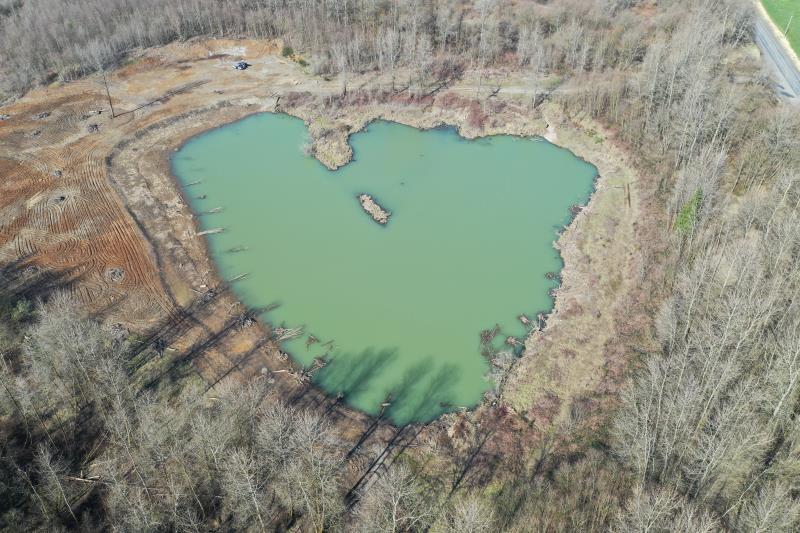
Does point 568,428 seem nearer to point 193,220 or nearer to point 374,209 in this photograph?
point 374,209

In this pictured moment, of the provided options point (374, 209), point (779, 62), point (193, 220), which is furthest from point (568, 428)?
point (779, 62)

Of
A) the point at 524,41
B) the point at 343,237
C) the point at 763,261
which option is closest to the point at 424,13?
the point at 524,41

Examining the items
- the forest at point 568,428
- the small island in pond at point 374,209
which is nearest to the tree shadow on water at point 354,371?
the forest at point 568,428

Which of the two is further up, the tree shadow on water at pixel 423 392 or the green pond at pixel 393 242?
the green pond at pixel 393 242

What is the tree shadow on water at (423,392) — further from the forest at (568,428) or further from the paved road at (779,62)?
the paved road at (779,62)

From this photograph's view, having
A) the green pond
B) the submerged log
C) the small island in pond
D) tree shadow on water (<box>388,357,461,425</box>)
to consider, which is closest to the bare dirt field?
the submerged log

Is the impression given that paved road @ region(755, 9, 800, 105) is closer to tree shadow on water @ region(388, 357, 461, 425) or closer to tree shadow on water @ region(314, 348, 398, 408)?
tree shadow on water @ region(388, 357, 461, 425)

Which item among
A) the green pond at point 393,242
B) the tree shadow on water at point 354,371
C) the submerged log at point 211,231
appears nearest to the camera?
the tree shadow on water at point 354,371
